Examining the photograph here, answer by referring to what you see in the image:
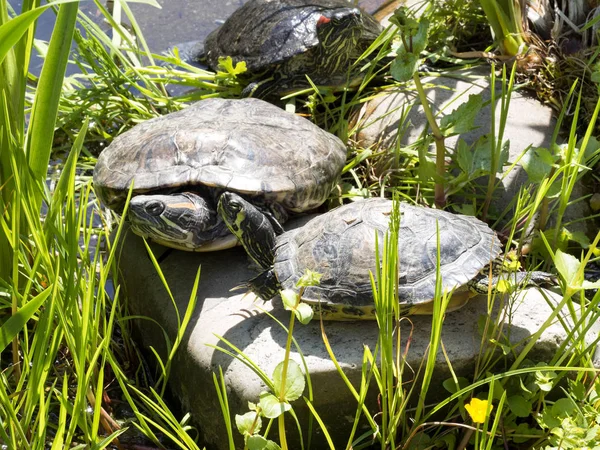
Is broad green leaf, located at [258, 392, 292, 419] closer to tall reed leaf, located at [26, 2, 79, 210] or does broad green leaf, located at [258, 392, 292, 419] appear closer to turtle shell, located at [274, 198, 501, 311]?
turtle shell, located at [274, 198, 501, 311]

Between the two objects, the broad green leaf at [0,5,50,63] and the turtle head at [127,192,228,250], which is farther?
the turtle head at [127,192,228,250]

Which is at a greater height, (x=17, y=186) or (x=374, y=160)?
(x=17, y=186)

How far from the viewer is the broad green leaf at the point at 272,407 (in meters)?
1.44

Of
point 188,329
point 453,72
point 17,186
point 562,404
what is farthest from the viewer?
point 453,72

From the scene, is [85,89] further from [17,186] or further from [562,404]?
[562,404]

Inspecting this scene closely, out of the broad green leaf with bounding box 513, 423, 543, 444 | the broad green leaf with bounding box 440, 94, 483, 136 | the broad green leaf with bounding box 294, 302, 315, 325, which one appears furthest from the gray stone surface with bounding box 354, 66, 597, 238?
the broad green leaf with bounding box 294, 302, 315, 325

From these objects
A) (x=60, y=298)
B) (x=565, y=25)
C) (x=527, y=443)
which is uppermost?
(x=565, y=25)

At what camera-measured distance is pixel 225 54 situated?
3.72 m

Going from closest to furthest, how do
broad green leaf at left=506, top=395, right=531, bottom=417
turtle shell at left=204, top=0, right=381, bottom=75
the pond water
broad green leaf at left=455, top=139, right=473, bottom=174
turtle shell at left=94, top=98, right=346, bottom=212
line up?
1. broad green leaf at left=506, top=395, right=531, bottom=417
2. turtle shell at left=94, top=98, right=346, bottom=212
3. broad green leaf at left=455, top=139, right=473, bottom=174
4. turtle shell at left=204, top=0, right=381, bottom=75
5. the pond water

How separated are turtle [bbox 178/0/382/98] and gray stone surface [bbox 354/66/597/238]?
0.83 feet

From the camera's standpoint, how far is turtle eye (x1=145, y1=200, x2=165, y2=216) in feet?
7.52

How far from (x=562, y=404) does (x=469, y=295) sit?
1.40ft

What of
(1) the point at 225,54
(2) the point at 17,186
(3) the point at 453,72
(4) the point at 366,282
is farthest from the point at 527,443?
(1) the point at 225,54

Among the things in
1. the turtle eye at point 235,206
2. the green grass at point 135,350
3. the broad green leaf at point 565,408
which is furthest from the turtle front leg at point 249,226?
the broad green leaf at point 565,408
